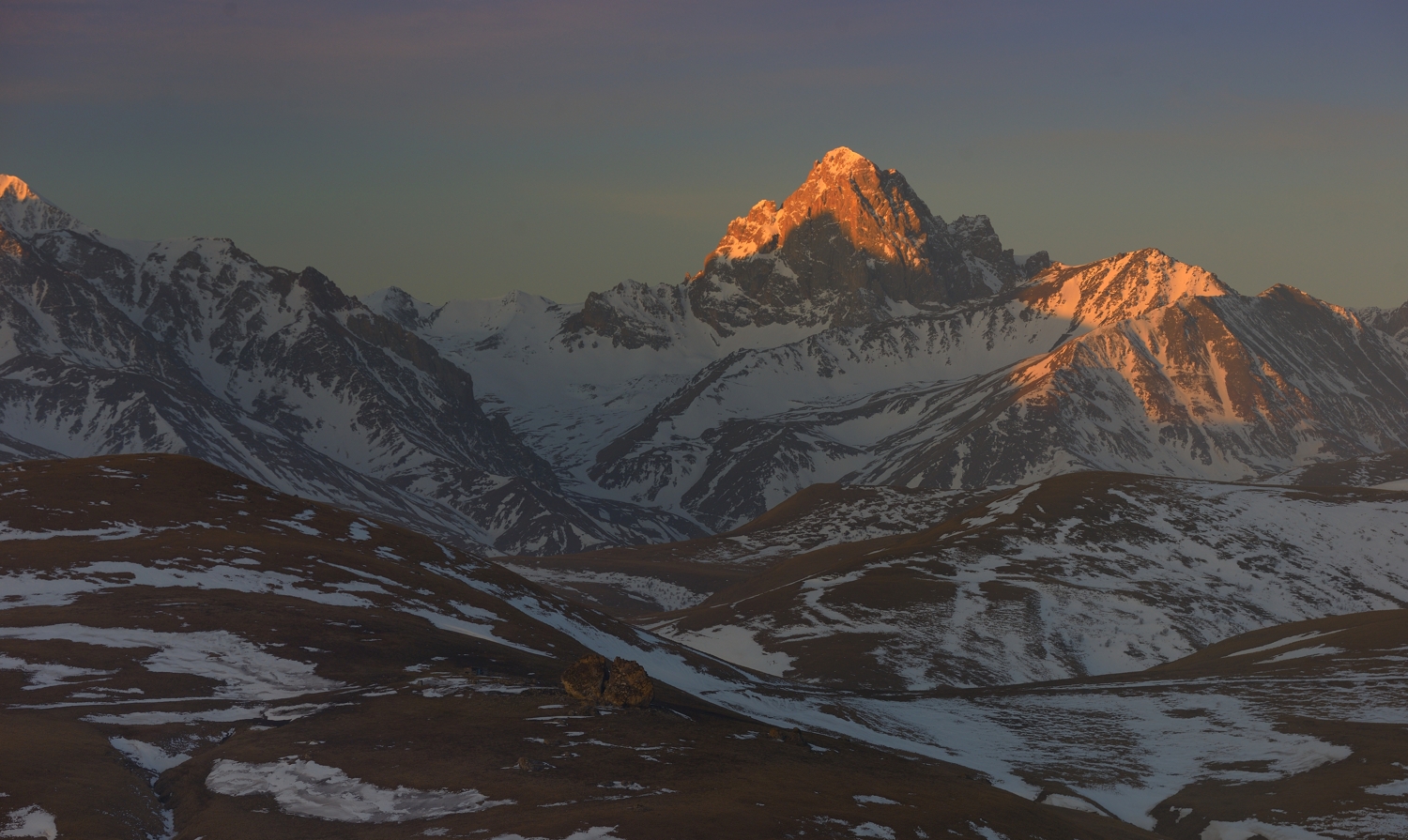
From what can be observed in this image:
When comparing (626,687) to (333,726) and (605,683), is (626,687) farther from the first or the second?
(333,726)

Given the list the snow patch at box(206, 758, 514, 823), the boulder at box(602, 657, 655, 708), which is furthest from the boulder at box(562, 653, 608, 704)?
the snow patch at box(206, 758, 514, 823)

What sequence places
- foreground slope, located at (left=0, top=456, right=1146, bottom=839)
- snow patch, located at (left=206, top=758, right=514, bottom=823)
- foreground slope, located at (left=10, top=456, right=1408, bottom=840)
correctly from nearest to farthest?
foreground slope, located at (left=0, top=456, right=1146, bottom=839)
snow patch, located at (left=206, top=758, right=514, bottom=823)
foreground slope, located at (left=10, top=456, right=1408, bottom=840)

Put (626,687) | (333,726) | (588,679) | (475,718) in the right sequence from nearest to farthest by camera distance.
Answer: (333,726)
(475,718)
(588,679)
(626,687)

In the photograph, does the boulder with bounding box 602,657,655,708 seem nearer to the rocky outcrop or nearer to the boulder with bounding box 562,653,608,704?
the rocky outcrop

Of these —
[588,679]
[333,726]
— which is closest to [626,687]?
[588,679]

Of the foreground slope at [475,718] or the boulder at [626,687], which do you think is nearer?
the foreground slope at [475,718]

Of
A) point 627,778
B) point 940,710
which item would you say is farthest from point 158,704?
point 940,710

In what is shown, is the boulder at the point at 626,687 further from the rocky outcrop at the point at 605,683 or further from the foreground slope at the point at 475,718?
the foreground slope at the point at 475,718

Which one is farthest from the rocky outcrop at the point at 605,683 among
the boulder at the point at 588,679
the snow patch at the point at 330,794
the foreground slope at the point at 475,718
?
the snow patch at the point at 330,794
